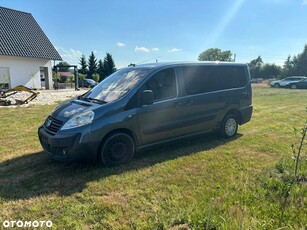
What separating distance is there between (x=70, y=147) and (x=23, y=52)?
2261 centimetres

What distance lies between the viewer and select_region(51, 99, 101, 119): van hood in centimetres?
439

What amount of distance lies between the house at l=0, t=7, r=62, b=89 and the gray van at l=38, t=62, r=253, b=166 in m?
19.8

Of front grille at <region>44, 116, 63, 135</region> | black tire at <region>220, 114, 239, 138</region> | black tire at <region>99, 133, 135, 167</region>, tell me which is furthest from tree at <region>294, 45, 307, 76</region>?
front grille at <region>44, 116, 63, 135</region>

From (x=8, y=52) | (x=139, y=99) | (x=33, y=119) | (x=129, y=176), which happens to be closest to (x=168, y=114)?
(x=139, y=99)

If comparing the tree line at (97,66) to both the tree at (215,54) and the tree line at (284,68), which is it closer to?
the tree line at (284,68)

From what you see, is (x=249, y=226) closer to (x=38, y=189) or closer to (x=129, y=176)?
(x=129, y=176)

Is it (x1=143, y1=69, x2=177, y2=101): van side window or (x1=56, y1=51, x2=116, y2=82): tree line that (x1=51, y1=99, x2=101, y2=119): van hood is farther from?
(x1=56, y1=51, x2=116, y2=82): tree line

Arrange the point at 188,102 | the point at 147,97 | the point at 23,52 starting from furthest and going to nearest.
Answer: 1. the point at 23,52
2. the point at 188,102
3. the point at 147,97

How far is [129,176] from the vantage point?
4156 millimetres

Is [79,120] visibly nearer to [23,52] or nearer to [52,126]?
[52,126]

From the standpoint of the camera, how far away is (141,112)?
4.70 meters

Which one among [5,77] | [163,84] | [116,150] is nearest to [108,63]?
[5,77]

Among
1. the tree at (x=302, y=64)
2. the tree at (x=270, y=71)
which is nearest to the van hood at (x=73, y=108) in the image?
the tree at (x=302, y=64)

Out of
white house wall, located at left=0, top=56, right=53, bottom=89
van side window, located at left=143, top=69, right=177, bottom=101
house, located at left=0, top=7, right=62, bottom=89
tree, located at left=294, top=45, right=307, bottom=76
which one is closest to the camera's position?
van side window, located at left=143, top=69, right=177, bottom=101
